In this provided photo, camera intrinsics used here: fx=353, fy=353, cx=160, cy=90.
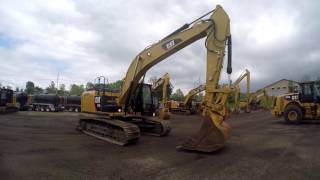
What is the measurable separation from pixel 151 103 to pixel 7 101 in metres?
23.1

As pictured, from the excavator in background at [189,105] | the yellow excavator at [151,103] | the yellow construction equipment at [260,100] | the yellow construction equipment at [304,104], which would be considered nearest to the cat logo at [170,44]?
the yellow excavator at [151,103]

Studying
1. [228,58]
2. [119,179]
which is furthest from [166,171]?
[228,58]

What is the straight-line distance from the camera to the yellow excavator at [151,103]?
10.7 meters

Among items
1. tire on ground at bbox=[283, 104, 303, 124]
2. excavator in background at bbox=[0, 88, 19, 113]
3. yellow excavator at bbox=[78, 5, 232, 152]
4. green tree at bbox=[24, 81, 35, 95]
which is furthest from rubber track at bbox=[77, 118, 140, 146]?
green tree at bbox=[24, 81, 35, 95]

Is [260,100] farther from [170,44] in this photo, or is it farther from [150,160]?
[150,160]

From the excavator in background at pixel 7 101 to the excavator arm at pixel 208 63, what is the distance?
22719mm

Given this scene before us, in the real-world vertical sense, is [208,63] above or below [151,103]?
above

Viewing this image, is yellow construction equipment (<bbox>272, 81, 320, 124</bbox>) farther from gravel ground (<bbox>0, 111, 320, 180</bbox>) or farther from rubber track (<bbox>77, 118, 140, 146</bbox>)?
rubber track (<bbox>77, 118, 140, 146</bbox>)

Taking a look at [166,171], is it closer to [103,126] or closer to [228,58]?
[228,58]

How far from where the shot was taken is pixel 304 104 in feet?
75.4

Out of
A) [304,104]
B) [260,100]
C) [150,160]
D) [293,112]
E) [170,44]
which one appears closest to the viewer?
[150,160]

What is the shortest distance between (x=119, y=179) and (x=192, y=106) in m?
31.2

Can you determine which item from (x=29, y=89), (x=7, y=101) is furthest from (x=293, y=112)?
(x=29, y=89)

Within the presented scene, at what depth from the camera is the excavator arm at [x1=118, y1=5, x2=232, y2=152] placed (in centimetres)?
1057
